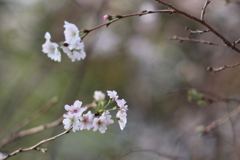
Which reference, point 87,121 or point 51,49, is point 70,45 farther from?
point 87,121

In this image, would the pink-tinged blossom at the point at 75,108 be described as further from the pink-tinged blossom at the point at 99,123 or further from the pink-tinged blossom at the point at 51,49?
the pink-tinged blossom at the point at 51,49

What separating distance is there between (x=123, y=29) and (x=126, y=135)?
1251 mm

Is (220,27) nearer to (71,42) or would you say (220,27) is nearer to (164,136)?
(164,136)

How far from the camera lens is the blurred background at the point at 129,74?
2621mm

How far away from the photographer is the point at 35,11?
354 centimetres

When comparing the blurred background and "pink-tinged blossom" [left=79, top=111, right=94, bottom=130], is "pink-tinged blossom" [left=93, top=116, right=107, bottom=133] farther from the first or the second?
the blurred background

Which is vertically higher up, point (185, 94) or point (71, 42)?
point (185, 94)

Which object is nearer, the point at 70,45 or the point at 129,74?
the point at 70,45

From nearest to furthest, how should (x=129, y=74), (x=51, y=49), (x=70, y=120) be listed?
(x=70, y=120)
(x=51, y=49)
(x=129, y=74)

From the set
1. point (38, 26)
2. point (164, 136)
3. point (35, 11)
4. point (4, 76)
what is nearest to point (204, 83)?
point (164, 136)

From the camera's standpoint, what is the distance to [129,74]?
3658 mm

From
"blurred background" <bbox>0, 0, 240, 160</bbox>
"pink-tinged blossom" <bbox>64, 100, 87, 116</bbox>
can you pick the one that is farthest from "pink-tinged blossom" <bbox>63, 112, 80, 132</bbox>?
"blurred background" <bbox>0, 0, 240, 160</bbox>

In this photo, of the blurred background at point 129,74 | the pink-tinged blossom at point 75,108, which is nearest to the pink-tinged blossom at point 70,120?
the pink-tinged blossom at point 75,108

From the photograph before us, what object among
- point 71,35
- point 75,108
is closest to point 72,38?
point 71,35
